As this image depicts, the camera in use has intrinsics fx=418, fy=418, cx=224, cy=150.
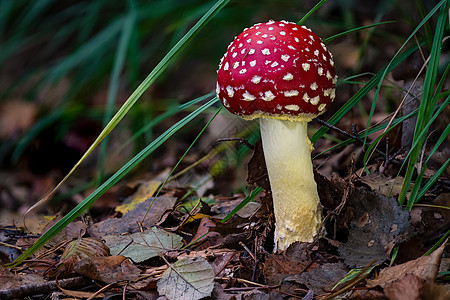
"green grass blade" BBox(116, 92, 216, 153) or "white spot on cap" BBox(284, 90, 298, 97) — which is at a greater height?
"white spot on cap" BBox(284, 90, 298, 97)

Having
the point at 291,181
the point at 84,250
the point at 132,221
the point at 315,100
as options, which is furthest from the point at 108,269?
the point at 315,100

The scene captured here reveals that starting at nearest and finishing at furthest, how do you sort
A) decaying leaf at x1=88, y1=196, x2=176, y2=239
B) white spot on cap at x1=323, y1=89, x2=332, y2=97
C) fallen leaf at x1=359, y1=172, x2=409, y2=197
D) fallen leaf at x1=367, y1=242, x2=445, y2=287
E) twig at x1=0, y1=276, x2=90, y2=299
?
fallen leaf at x1=367, y1=242, x2=445, y2=287
twig at x1=0, y1=276, x2=90, y2=299
white spot on cap at x1=323, y1=89, x2=332, y2=97
fallen leaf at x1=359, y1=172, x2=409, y2=197
decaying leaf at x1=88, y1=196, x2=176, y2=239

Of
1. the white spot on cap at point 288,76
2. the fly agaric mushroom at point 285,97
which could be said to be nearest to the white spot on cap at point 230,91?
the fly agaric mushroom at point 285,97

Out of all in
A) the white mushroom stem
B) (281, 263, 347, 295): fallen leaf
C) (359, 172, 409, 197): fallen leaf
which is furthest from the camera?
(359, 172, 409, 197): fallen leaf

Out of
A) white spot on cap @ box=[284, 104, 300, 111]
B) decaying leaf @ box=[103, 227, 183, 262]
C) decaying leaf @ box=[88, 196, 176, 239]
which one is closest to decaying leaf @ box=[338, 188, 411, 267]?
white spot on cap @ box=[284, 104, 300, 111]

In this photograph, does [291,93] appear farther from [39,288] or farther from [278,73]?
[39,288]

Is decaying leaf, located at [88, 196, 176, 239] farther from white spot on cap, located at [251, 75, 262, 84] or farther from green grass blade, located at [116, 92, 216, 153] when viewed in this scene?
white spot on cap, located at [251, 75, 262, 84]

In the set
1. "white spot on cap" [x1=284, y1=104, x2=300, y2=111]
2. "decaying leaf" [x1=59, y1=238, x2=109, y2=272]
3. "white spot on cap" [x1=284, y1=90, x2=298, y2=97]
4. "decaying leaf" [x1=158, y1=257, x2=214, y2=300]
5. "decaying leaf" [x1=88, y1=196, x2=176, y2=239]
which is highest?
"white spot on cap" [x1=284, y1=90, x2=298, y2=97]
